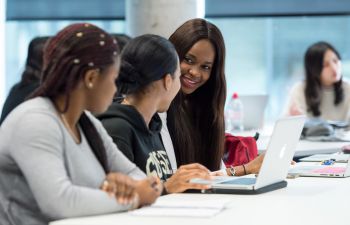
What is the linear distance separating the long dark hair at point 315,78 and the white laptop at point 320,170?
9.44ft

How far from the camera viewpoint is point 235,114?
5.91 m

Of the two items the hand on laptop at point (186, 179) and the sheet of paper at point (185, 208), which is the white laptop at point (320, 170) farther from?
the sheet of paper at point (185, 208)

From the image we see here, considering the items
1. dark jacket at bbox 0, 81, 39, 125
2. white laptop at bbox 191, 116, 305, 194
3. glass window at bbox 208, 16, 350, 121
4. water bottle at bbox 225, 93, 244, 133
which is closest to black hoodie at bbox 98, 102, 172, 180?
white laptop at bbox 191, 116, 305, 194

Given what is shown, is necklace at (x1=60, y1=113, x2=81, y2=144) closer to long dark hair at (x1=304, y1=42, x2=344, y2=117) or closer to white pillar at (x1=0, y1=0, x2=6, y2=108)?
long dark hair at (x1=304, y1=42, x2=344, y2=117)

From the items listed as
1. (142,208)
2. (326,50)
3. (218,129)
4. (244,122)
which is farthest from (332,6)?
(142,208)

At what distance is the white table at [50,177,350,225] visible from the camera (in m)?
2.12

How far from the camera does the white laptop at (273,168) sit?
258 cm

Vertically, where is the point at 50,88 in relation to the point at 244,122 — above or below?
above

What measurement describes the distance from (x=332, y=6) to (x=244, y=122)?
5.99ft

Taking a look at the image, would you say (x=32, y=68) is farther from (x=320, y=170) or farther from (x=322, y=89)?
(x=322, y=89)

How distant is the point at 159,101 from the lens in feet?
9.54

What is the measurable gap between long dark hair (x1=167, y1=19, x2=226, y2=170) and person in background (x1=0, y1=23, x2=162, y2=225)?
126cm

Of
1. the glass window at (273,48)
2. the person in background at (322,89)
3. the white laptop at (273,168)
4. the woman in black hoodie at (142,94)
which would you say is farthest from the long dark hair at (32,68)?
the glass window at (273,48)

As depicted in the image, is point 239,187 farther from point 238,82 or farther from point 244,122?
point 238,82
